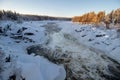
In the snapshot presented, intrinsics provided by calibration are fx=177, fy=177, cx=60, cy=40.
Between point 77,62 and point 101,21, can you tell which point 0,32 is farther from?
point 101,21

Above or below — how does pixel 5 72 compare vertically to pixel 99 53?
above

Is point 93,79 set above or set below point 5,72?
below

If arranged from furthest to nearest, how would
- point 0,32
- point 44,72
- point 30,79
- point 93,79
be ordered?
point 0,32, point 93,79, point 44,72, point 30,79

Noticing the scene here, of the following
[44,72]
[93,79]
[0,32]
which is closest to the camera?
[44,72]

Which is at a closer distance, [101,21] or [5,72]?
[5,72]

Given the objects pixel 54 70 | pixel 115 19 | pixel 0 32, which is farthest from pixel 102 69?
pixel 115 19

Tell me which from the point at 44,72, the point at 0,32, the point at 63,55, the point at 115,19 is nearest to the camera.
Result: the point at 44,72

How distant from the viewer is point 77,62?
61.9ft

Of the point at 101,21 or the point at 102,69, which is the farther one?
the point at 101,21

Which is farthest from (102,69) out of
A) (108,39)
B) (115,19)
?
(115,19)

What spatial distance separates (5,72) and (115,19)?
137 feet

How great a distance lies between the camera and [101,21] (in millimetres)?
57344

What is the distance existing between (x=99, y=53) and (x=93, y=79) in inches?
371

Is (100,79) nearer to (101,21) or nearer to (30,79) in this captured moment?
(30,79)
